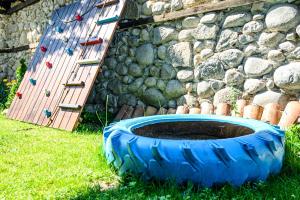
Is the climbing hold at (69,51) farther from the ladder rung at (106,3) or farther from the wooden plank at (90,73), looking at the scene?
the ladder rung at (106,3)

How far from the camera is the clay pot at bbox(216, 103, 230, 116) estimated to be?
13.3ft

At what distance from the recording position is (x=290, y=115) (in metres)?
3.49

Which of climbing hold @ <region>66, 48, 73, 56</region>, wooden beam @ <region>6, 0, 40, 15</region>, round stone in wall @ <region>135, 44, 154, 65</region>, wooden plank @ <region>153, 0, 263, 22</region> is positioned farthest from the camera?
wooden beam @ <region>6, 0, 40, 15</region>

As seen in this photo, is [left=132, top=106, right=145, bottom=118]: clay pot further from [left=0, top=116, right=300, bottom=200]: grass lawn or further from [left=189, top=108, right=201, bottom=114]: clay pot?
[left=0, top=116, right=300, bottom=200]: grass lawn

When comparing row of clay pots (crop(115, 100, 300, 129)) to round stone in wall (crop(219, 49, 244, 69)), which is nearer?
row of clay pots (crop(115, 100, 300, 129))

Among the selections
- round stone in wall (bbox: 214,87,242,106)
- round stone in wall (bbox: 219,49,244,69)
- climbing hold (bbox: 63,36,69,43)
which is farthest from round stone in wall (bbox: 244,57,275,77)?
climbing hold (bbox: 63,36,69,43)

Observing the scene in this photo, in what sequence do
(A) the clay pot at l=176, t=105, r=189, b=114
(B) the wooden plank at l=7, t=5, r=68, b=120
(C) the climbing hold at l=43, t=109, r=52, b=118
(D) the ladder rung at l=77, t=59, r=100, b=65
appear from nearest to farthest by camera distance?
(A) the clay pot at l=176, t=105, r=189, b=114, (D) the ladder rung at l=77, t=59, r=100, b=65, (C) the climbing hold at l=43, t=109, r=52, b=118, (B) the wooden plank at l=7, t=5, r=68, b=120

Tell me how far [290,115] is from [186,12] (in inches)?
75.5

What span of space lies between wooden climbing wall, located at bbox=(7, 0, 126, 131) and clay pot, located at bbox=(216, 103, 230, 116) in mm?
1716

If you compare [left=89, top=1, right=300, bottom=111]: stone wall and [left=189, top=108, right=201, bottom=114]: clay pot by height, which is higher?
[left=89, top=1, right=300, bottom=111]: stone wall

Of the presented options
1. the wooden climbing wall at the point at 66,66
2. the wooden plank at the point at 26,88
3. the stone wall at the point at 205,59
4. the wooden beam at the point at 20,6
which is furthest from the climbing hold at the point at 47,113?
the wooden beam at the point at 20,6

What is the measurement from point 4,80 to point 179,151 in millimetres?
7650

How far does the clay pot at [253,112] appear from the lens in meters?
3.76

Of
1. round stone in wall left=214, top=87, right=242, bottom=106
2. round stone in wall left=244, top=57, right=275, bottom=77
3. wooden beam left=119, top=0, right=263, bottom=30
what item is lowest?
round stone in wall left=214, top=87, right=242, bottom=106
